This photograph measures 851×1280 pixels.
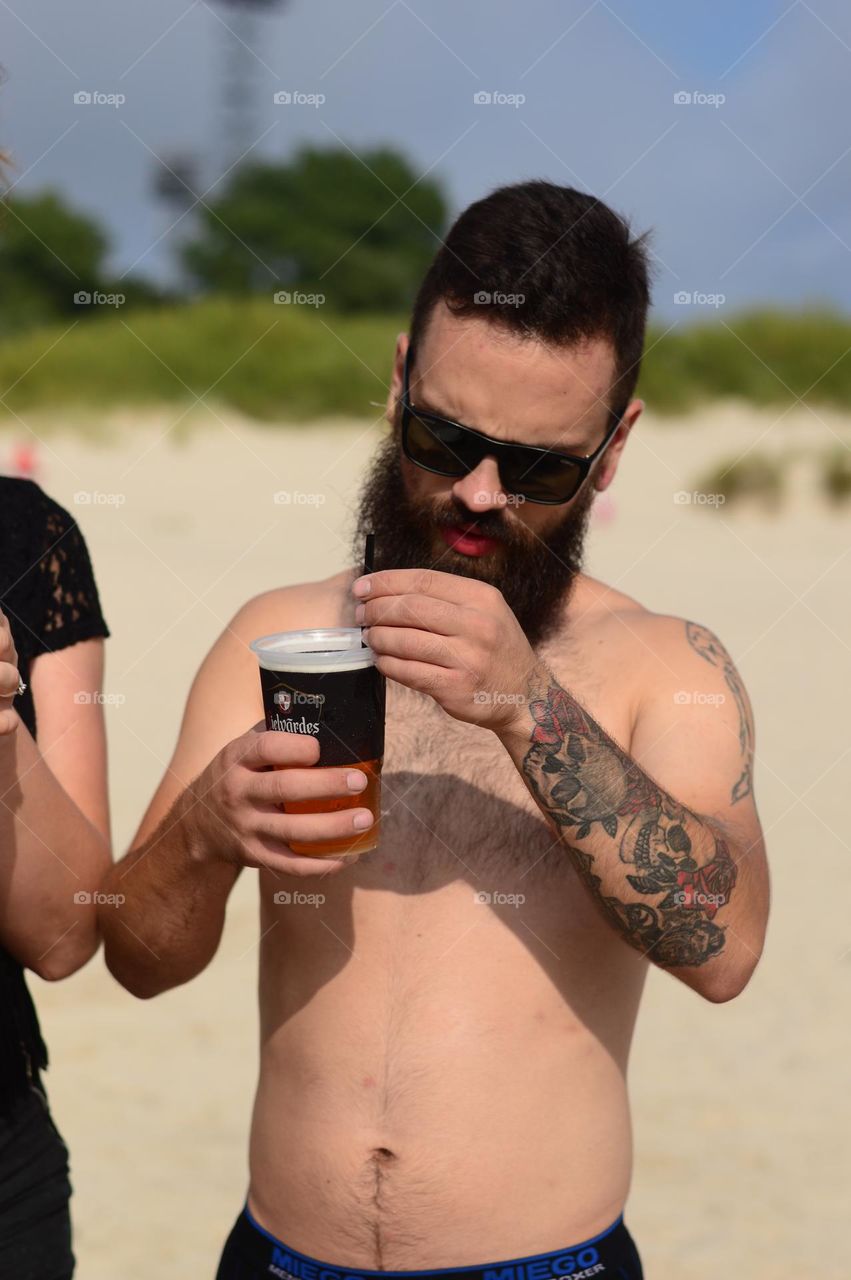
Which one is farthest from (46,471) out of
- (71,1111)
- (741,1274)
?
(741,1274)

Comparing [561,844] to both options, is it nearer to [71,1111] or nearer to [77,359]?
[71,1111]

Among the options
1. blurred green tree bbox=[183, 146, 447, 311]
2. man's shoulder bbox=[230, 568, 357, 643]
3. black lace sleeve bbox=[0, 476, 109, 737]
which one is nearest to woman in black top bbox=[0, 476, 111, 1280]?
black lace sleeve bbox=[0, 476, 109, 737]

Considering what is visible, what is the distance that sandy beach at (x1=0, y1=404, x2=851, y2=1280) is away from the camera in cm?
425

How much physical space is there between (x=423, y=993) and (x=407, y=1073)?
13cm

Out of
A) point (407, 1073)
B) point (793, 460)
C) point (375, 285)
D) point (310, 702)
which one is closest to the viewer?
point (310, 702)

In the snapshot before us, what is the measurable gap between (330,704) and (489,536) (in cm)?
51

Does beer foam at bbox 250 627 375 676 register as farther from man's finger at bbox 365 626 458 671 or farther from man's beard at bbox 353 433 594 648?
man's beard at bbox 353 433 594 648

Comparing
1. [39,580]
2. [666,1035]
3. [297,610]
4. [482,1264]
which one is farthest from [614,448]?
[666,1035]

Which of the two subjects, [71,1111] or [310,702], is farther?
[71,1111]

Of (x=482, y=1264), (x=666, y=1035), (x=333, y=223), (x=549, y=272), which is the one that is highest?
(x=549, y=272)

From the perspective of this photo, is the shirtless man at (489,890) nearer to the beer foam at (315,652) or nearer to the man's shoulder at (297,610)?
the man's shoulder at (297,610)

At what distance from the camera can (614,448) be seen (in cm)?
237

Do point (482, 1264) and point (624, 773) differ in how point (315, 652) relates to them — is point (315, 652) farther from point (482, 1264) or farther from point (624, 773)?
point (482, 1264)

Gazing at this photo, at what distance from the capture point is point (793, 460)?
17172mm
